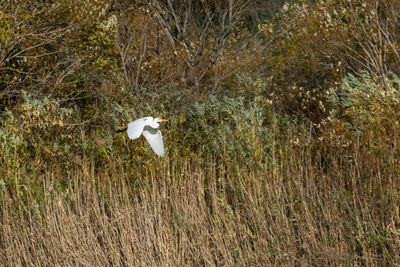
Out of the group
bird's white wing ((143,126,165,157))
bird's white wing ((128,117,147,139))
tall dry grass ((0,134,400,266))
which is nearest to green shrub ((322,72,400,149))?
tall dry grass ((0,134,400,266))

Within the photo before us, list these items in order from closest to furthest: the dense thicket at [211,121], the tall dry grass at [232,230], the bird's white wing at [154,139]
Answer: the tall dry grass at [232,230], the dense thicket at [211,121], the bird's white wing at [154,139]

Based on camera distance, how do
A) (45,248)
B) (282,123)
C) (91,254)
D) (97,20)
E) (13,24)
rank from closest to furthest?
(91,254), (45,248), (13,24), (97,20), (282,123)

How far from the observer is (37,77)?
680 cm

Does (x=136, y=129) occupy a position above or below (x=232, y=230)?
Result: above

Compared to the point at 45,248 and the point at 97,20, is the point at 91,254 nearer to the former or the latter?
the point at 45,248

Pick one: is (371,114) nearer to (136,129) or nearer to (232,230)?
(232,230)

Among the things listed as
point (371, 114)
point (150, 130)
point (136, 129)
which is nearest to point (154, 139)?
point (150, 130)

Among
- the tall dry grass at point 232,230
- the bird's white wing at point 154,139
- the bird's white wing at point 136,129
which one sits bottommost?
the tall dry grass at point 232,230

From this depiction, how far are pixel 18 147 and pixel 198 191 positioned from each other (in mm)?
2278

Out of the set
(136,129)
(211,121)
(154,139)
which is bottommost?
(211,121)

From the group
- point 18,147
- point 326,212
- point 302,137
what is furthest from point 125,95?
point 326,212

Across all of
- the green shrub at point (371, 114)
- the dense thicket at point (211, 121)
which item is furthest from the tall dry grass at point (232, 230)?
the green shrub at point (371, 114)

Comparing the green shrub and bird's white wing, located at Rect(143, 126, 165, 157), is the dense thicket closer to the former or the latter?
the green shrub

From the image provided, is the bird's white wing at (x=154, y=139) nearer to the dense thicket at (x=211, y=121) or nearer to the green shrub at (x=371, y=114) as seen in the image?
the dense thicket at (x=211, y=121)
